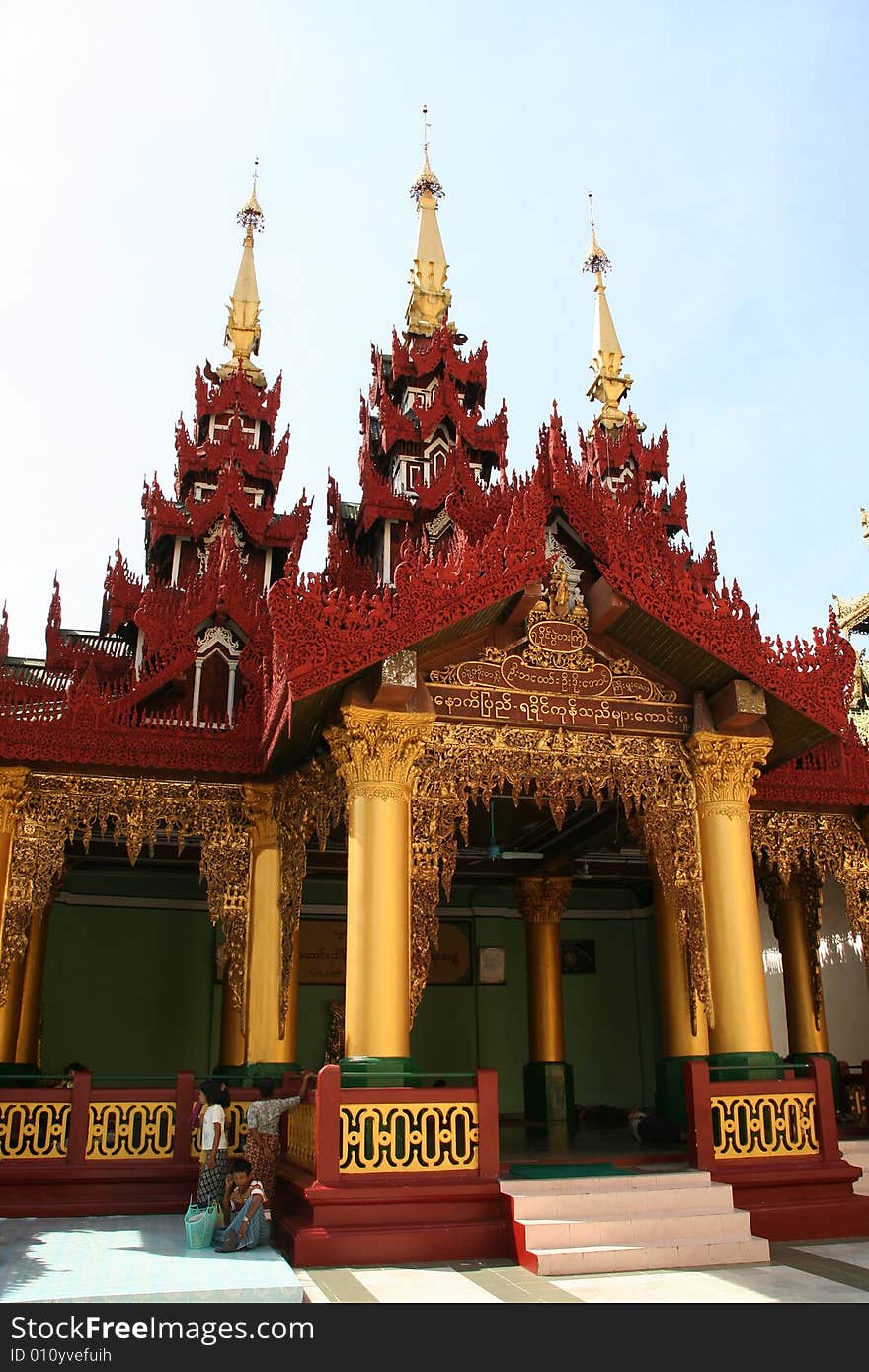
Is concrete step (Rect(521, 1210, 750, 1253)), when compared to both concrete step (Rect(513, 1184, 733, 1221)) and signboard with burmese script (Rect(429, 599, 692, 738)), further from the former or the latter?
signboard with burmese script (Rect(429, 599, 692, 738))

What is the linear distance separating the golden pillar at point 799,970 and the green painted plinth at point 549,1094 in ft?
9.07

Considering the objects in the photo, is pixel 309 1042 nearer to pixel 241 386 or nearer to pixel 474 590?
pixel 474 590

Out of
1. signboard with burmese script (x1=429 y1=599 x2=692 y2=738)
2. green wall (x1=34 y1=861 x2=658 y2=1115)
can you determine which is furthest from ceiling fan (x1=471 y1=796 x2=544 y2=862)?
green wall (x1=34 y1=861 x2=658 y2=1115)

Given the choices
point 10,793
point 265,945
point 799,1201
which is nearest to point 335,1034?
point 265,945

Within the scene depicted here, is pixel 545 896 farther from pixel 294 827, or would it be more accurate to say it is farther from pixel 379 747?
pixel 379 747

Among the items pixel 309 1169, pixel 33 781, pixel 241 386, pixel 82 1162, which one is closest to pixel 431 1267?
pixel 309 1169

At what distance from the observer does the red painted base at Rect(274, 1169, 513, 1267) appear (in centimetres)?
688

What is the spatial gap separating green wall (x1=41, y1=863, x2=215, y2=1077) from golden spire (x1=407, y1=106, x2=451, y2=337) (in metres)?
11.0

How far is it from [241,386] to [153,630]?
7.31 metres

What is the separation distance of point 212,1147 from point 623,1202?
279cm

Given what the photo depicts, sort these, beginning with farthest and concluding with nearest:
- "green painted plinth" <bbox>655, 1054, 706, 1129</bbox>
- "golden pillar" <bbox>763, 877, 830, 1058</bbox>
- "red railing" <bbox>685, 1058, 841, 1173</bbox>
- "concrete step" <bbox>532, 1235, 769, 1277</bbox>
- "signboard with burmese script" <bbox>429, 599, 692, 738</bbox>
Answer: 1. "golden pillar" <bbox>763, 877, 830, 1058</bbox>
2. "green painted plinth" <bbox>655, 1054, 706, 1129</bbox>
3. "signboard with burmese script" <bbox>429, 599, 692, 738</bbox>
4. "red railing" <bbox>685, 1058, 841, 1173</bbox>
5. "concrete step" <bbox>532, 1235, 769, 1277</bbox>

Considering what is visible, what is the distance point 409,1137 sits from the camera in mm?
7367

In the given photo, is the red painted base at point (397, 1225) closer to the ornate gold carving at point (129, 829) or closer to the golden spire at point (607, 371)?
the ornate gold carving at point (129, 829)

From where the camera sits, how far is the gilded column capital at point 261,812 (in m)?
10.1
